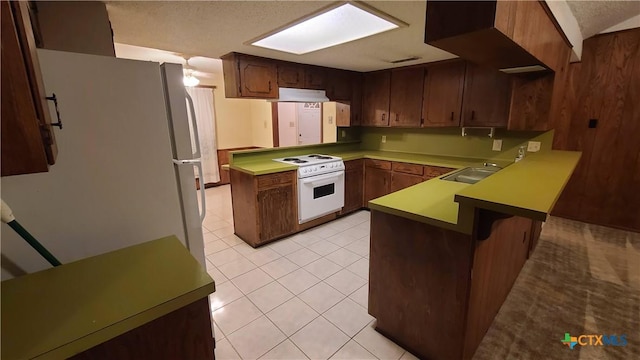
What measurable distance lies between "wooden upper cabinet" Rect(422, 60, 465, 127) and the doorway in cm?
228

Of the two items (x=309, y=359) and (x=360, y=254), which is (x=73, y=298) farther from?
(x=360, y=254)

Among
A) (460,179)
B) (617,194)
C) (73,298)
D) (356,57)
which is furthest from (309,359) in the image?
(617,194)

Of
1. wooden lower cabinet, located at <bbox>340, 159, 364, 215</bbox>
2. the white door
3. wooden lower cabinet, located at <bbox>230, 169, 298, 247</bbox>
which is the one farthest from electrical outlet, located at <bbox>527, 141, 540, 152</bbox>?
the white door

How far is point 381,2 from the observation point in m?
1.71

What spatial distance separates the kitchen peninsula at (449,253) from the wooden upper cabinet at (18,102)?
4.91ft

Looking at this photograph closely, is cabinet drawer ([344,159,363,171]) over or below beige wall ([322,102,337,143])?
below

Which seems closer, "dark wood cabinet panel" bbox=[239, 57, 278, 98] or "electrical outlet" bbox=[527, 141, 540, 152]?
"dark wood cabinet panel" bbox=[239, 57, 278, 98]

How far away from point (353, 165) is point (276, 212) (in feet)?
4.77

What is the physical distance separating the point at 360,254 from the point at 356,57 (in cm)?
224

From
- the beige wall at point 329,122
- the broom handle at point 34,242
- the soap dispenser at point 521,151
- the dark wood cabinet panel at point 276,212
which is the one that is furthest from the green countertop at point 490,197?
the beige wall at point 329,122

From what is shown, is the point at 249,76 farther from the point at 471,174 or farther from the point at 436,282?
the point at 436,282

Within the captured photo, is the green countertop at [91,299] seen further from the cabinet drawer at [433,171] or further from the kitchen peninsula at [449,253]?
the cabinet drawer at [433,171]

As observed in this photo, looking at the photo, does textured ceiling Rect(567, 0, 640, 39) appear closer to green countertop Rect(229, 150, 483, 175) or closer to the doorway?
green countertop Rect(229, 150, 483, 175)

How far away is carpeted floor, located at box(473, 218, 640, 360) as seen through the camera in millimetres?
1743
